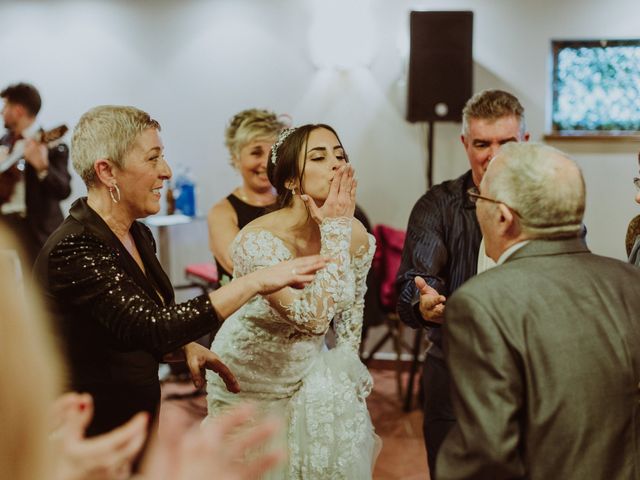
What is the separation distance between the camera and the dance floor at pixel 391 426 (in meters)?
3.71

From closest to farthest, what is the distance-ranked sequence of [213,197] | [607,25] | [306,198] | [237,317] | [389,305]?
[306,198] < [237,317] < [389,305] < [607,25] < [213,197]

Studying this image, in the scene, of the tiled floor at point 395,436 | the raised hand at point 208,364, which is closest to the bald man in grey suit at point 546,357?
the raised hand at point 208,364

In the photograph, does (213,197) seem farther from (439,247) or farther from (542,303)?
(542,303)

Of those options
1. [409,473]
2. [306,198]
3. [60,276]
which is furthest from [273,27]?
[60,276]

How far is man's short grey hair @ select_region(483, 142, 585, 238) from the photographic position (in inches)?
56.9

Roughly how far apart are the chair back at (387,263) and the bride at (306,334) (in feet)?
6.88

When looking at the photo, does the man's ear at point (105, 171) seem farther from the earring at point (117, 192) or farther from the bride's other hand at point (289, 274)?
the bride's other hand at point (289, 274)

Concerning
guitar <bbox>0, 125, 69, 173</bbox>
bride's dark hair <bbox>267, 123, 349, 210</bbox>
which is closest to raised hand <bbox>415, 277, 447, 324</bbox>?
bride's dark hair <bbox>267, 123, 349, 210</bbox>

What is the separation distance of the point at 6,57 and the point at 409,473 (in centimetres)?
411

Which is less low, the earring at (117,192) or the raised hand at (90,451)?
the earring at (117,192)

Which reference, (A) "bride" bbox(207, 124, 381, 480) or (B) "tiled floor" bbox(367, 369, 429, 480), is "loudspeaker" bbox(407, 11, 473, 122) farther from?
(A) "bride" bbox(207, 124, 381, 480)

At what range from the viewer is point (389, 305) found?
14.6 feet

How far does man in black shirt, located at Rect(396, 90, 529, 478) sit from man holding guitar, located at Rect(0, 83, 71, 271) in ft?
8.95

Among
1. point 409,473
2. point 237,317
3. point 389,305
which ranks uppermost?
point 237,317
